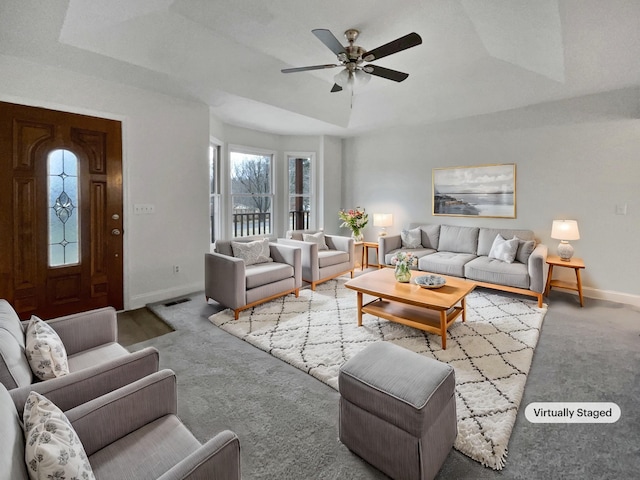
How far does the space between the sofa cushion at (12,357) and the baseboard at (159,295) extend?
2.41 metres

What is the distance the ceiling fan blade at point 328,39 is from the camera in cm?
242

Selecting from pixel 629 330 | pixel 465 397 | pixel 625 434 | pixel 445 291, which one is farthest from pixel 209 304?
pixel 629 330

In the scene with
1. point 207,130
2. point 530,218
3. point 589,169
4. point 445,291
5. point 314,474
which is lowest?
point 314,474

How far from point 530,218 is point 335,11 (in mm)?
3868

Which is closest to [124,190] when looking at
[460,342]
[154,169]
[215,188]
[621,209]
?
[154,169]

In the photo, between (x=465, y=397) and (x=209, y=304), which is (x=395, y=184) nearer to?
(x=209, y=304)

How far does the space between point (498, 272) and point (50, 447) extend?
444 cm

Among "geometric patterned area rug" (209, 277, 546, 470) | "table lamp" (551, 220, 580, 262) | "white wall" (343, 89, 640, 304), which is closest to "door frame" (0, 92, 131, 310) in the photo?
"geometric patterned area rug" (209, 277, 546, 470)

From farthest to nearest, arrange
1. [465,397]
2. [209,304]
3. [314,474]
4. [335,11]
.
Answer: [209,304] < [335,11] < [465,397] < [314,474]

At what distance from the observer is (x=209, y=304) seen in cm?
408

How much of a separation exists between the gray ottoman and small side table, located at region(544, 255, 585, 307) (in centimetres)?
333

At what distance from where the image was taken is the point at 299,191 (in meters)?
6.64

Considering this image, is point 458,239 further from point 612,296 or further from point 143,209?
point 143,209

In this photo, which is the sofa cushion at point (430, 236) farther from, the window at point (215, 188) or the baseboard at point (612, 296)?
the window at point (215, 188)
